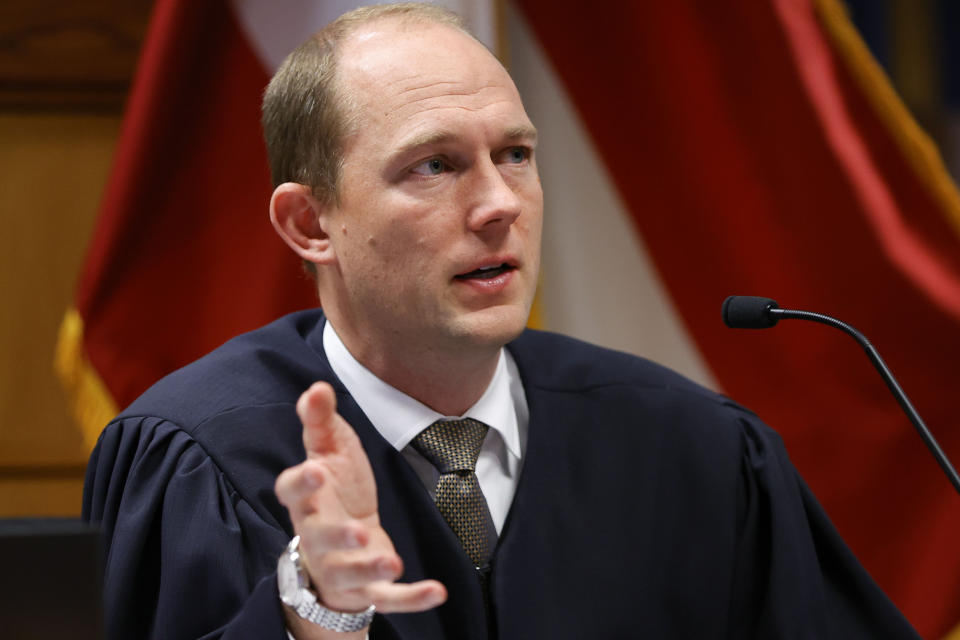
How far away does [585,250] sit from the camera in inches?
96.1

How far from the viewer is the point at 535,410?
159 centimetres

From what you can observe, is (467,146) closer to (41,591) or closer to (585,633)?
(585,633)

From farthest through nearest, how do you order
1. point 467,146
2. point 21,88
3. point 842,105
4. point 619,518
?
point 21,88 < point 842,105 < point 619,518 < point 467,146

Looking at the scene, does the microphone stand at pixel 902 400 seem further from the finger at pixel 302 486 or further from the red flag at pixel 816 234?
the red flag at pixel 816 234

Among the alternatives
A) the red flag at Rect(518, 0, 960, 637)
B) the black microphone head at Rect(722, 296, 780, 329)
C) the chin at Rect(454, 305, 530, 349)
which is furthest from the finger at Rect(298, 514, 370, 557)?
the red flag at Rect(518, 0, 960, 637)

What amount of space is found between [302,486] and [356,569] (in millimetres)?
91

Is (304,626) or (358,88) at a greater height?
(358,88)

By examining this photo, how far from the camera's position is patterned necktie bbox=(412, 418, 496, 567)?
1.43 m

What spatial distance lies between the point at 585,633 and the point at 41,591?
0.81m

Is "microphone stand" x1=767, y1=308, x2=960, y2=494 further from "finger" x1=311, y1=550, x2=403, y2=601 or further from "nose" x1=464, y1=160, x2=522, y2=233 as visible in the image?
"finger" x1=311, y1=550, x2=403, y2=601

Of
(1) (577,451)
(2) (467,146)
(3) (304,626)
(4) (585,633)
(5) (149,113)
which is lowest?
(4) (585,633)

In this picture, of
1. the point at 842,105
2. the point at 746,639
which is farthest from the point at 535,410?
the point at 842,105

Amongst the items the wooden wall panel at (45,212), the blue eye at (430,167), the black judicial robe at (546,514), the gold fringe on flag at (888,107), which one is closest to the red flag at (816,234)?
the gold fringe on flag at (888,107)

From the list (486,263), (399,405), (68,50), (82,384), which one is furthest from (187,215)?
(486,263)
